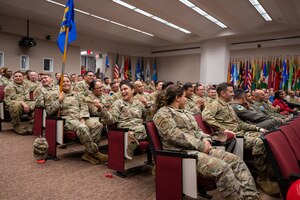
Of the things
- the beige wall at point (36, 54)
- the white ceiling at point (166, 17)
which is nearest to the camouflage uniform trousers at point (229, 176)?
the white ceiling at point (166, 17)

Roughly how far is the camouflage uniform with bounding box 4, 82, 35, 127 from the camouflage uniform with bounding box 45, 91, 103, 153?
53.5 inches


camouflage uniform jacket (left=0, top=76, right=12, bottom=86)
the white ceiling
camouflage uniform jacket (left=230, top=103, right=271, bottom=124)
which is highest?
the white ceiling

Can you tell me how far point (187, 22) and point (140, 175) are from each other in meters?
7.38

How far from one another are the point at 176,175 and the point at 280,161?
0.74 metres

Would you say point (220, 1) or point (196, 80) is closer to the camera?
point (220, 1)

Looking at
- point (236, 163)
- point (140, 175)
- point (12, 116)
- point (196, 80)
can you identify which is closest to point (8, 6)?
point (12, 116)

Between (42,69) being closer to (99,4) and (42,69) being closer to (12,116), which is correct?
(99,4)

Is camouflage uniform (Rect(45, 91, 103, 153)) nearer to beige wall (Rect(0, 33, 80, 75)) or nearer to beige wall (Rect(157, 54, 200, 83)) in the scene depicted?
beige wall (Rect(0, 33, 80, 75))

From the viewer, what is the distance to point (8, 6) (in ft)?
23.4

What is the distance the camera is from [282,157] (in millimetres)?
1652

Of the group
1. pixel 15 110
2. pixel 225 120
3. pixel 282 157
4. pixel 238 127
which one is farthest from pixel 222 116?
pixel 15 110

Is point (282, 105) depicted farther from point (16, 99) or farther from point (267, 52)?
point (16, 99)

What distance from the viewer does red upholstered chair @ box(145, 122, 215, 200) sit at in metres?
1.73

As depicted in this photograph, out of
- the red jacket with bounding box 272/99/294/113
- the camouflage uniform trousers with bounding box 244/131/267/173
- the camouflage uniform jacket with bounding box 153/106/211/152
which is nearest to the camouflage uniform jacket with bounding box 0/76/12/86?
the camouflage uniform jacket with bounding box 153/106/211/152
